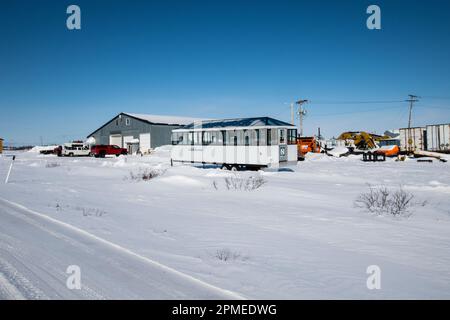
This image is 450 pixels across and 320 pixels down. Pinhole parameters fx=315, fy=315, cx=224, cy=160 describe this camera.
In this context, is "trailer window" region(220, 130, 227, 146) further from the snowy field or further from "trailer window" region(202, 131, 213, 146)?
the snowy field

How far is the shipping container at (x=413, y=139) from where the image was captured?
3431 centimetres

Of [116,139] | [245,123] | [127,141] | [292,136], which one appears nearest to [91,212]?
[245,123]

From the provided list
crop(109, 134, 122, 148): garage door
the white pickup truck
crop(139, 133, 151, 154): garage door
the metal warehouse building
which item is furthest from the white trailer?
crop(109, 134, 122, 148): garage door

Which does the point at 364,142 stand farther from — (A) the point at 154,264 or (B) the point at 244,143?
(A) the point at 154,264

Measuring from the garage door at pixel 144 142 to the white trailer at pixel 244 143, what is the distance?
2468 cm

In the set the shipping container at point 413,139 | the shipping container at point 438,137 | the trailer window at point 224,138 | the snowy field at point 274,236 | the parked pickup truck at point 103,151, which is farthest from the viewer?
the parked pickup truck at point 103,151

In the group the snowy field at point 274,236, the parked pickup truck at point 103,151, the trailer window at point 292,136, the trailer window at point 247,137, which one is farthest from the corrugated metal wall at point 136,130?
the snowy field at point 274,236

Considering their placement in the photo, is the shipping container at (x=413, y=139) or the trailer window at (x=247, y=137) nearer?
Answer: the trailer window at (x=247, y=137)

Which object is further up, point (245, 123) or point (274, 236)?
point (245, 123)

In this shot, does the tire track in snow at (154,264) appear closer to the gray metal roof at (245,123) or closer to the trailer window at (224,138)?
the gray metal roof at (245,123)

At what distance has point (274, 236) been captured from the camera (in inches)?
208

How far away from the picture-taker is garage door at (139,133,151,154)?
44.5 m

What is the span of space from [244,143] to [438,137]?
25505 millimetres
